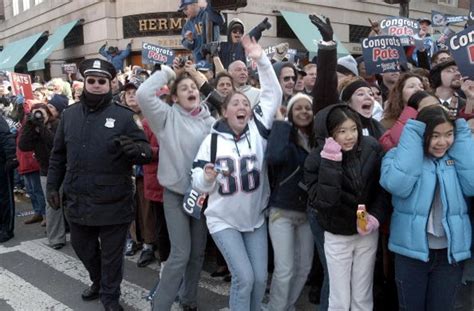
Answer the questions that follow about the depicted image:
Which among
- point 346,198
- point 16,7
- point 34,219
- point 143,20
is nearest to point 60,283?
point 34,219

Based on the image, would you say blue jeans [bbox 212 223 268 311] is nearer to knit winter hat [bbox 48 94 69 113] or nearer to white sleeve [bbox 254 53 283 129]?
white sleeve [bbox 254 53 283 129]

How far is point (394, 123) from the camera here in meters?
3.71

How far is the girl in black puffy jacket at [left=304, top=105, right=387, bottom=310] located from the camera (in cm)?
300

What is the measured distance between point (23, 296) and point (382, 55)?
453 centimetres

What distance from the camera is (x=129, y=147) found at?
3795mm

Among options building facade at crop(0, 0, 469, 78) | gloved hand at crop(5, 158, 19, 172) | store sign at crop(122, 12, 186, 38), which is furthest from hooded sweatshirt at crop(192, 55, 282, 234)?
store sign at crop(122, 12, 186, 38)

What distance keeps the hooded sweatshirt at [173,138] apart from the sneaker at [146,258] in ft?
6.19

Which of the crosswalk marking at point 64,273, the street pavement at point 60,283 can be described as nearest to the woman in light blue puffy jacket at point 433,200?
the street pavement at point 60,283

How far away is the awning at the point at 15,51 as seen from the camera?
948 inches

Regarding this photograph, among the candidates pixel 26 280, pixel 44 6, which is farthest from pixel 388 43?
pixel 44 6

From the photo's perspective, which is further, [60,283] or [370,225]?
[60,283]

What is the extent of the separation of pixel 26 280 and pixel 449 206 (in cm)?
424

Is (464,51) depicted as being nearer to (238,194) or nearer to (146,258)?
(238,194)

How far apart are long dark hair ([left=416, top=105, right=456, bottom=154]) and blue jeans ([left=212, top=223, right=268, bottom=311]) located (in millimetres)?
1349
